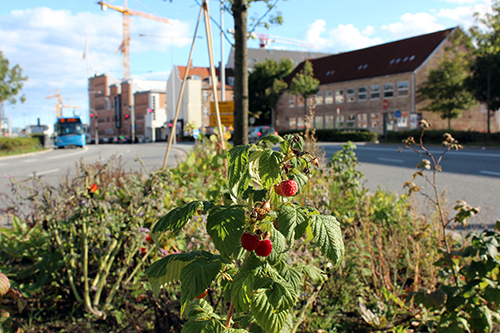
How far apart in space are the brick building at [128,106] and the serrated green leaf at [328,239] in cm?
6917

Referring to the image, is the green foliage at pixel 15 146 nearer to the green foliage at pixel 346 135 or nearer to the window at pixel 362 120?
the green foliage at pixel 346 135

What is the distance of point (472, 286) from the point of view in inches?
78.8

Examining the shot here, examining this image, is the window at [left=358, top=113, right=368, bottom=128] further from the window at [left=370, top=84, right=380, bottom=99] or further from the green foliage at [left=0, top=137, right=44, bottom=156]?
the green foliage at [left=0, top=137, right=44, bottom=156]

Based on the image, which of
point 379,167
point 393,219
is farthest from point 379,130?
point 393,219

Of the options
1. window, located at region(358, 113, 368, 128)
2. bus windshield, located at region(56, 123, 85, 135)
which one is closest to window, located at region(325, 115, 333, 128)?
window, located at region(358, 113, 368, 128)

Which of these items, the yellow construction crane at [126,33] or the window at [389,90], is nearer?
the window at [389,90]

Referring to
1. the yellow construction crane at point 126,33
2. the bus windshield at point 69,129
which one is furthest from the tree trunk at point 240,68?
the yellow construction crane at point 126,33

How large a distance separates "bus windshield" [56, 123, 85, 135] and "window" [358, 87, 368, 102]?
30717 millimetres

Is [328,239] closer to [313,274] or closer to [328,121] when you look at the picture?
[313,274]

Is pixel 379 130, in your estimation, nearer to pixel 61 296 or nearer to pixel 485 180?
pixel 485 180

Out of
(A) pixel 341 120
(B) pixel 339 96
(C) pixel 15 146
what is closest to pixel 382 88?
(B) pixel 339 96

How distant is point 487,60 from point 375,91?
1795 cm

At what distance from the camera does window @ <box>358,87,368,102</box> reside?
46878mm

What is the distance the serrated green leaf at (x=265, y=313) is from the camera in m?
1.08
